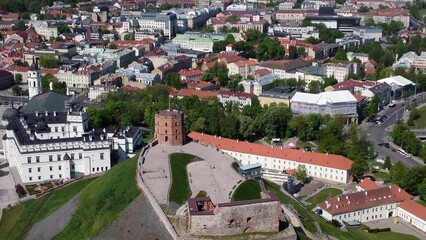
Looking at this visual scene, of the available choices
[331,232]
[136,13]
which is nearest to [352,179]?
[331,232]

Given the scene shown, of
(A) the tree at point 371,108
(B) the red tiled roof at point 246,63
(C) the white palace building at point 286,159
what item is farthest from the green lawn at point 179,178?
(B) the red tiled roof at point 246,63

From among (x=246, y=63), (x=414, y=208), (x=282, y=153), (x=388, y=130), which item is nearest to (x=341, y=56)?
(x=246, y=63)

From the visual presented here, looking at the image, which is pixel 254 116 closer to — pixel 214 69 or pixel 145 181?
pixel 214 69

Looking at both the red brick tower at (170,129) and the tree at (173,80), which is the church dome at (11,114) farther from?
the tree at (173,80)

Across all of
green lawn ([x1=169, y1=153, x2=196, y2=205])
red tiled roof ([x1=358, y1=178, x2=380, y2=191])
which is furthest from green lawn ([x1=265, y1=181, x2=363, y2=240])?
red tiled roof ([x1=358, y1=178, x2=380, y2=191])

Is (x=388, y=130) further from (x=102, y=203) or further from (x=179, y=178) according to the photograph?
(x=102, y=203)

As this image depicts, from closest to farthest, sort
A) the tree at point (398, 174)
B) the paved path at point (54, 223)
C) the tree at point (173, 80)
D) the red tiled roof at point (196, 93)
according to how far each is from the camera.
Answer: the paved path at point (54, 223)
the tree at point (398, 174)
the red tiled roof at point (196, 93)
the tree at point (173, 80)

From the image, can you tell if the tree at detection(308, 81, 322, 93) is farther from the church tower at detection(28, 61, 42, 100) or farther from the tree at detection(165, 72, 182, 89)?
the church tower at detection(28, 61, 42, 100)
